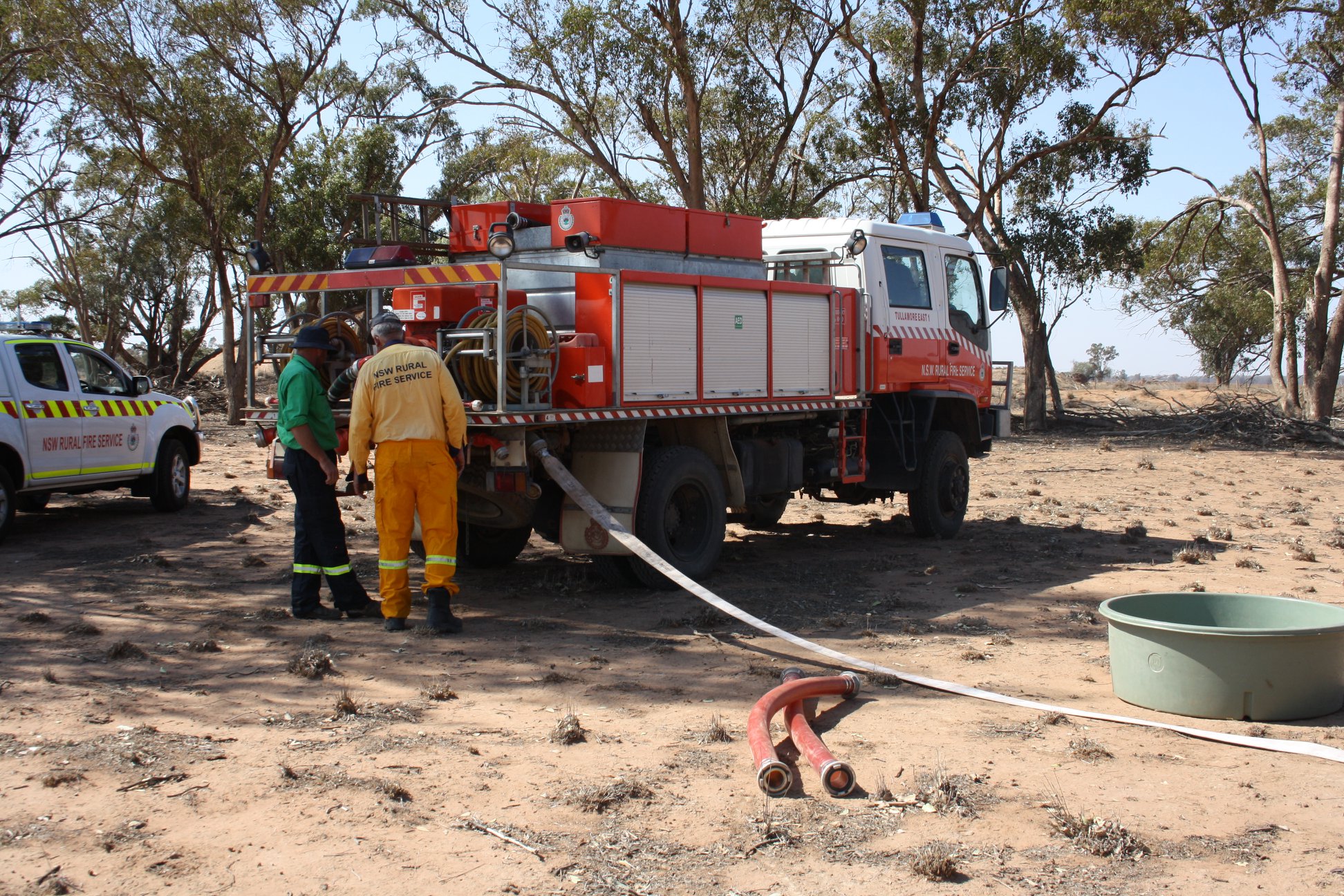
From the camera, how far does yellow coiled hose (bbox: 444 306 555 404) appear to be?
7.46 m

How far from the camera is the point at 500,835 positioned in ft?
13.8

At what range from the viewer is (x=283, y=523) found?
1220 centimetres

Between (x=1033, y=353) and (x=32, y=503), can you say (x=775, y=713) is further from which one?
(x=1033, y=353)

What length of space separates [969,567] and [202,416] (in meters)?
25.1

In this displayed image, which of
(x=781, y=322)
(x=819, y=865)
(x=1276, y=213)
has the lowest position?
(x=819, y=865)

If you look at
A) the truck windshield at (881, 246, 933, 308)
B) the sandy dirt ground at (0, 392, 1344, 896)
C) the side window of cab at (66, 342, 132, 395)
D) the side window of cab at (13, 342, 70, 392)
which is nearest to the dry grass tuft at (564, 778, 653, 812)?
the sandy dirt ground at (0, 392, 1344, 896)

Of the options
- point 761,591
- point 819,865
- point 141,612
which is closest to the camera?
point 819,865

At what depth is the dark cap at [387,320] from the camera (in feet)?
23.9

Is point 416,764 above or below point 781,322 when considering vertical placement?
below

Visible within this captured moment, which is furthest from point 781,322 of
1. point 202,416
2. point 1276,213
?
point 1276,213

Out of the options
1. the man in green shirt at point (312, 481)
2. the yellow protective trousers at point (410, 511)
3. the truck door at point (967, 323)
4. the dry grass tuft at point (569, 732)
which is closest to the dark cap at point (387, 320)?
the man in green shirt at point (312, 481)

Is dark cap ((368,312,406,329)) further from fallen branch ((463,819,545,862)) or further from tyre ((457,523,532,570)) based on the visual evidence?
fallen branch ((463,819,545,862))

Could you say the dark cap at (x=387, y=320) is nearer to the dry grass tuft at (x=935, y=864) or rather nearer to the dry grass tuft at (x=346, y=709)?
the dry grass tuft at (x=346, y=709)

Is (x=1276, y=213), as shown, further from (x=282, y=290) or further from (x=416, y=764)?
(x=416, y=764)
